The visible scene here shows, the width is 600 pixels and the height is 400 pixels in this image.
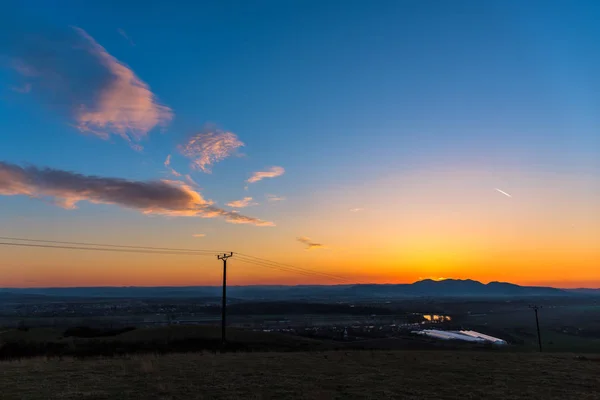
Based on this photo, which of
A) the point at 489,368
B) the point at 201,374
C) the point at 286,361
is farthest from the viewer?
the point at 286,361

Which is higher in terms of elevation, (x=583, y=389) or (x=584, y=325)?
(x=583, y=389)

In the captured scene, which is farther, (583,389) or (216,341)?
(216,341)

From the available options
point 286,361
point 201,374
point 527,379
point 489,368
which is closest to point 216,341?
point 286,361

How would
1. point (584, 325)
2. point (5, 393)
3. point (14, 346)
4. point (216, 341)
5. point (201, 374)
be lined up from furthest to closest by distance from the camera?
1. point (584, 325)
2. point (216, 341)
3. point (14, 346)
4. point (201, 374)
5. point (5, 393)

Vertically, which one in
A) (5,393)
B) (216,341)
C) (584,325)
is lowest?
(584,325)

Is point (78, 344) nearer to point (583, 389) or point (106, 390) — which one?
point (106, 390)

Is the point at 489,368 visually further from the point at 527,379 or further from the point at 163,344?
the point at 163,344
